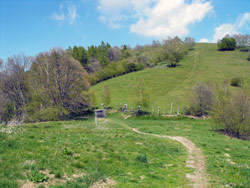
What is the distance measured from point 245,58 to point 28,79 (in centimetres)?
11312

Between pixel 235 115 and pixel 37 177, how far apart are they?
29.0m

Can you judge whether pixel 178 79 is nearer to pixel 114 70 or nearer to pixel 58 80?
pixel 114 70

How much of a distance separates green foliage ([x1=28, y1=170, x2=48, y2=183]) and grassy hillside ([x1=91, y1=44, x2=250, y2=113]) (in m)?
51.4

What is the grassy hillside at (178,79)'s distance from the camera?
67188 mm

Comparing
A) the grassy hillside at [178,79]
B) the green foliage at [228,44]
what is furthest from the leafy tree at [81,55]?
the green foliage at [228,44]

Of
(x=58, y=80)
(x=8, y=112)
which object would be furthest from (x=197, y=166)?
(x=8, y=112)

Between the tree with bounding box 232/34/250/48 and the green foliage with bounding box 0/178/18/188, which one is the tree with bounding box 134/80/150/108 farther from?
the tree with bounding box 232/34/250/48

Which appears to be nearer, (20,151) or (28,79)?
(20,151)

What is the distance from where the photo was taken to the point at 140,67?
109m

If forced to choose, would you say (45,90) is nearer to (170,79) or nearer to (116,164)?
(116,164)

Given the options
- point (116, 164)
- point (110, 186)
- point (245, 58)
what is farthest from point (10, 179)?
point (245, 58)

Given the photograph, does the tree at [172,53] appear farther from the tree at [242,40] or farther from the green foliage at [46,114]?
the green foliage at [46,114]

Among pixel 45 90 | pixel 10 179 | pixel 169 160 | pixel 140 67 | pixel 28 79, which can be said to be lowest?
pixel 169 160

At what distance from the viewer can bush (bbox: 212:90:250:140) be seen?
92.5 ft
